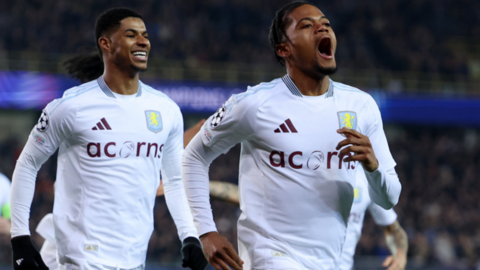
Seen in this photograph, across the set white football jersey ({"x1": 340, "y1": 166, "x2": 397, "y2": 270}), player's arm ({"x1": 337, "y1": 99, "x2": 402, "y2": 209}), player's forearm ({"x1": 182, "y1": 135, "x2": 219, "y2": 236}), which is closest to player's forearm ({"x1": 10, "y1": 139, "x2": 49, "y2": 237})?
player's forearm ({"x1": 182, "y1": 135, "x2": 219, "y2": 236})

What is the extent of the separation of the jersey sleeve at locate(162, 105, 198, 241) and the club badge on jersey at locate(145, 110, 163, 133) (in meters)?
0.12

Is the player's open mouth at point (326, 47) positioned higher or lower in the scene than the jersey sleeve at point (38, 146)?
higher

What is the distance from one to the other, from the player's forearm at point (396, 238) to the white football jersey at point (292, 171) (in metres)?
1.98

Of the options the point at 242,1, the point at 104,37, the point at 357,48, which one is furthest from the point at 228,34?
the point at 104,37

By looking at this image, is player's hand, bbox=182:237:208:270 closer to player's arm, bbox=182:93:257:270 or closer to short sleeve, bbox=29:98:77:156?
player's arm, bbox=182:93:257:270

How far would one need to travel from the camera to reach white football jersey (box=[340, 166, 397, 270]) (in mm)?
4594

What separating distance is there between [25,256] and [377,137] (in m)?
1.94

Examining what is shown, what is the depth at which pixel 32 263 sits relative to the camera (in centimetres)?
354

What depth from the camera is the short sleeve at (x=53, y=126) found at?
371 cm

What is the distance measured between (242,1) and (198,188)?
58.6 ft

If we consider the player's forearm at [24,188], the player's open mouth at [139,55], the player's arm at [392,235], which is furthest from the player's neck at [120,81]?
the player's arm at [392,235]

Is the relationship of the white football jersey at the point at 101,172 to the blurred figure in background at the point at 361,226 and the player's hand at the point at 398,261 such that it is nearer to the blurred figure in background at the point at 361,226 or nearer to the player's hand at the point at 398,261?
the blurred figure in background at the point at 361,226

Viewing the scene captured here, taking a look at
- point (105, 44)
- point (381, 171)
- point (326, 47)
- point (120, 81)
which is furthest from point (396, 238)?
point (105, 44)

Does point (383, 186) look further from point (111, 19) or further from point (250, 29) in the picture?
point (250, 29)
